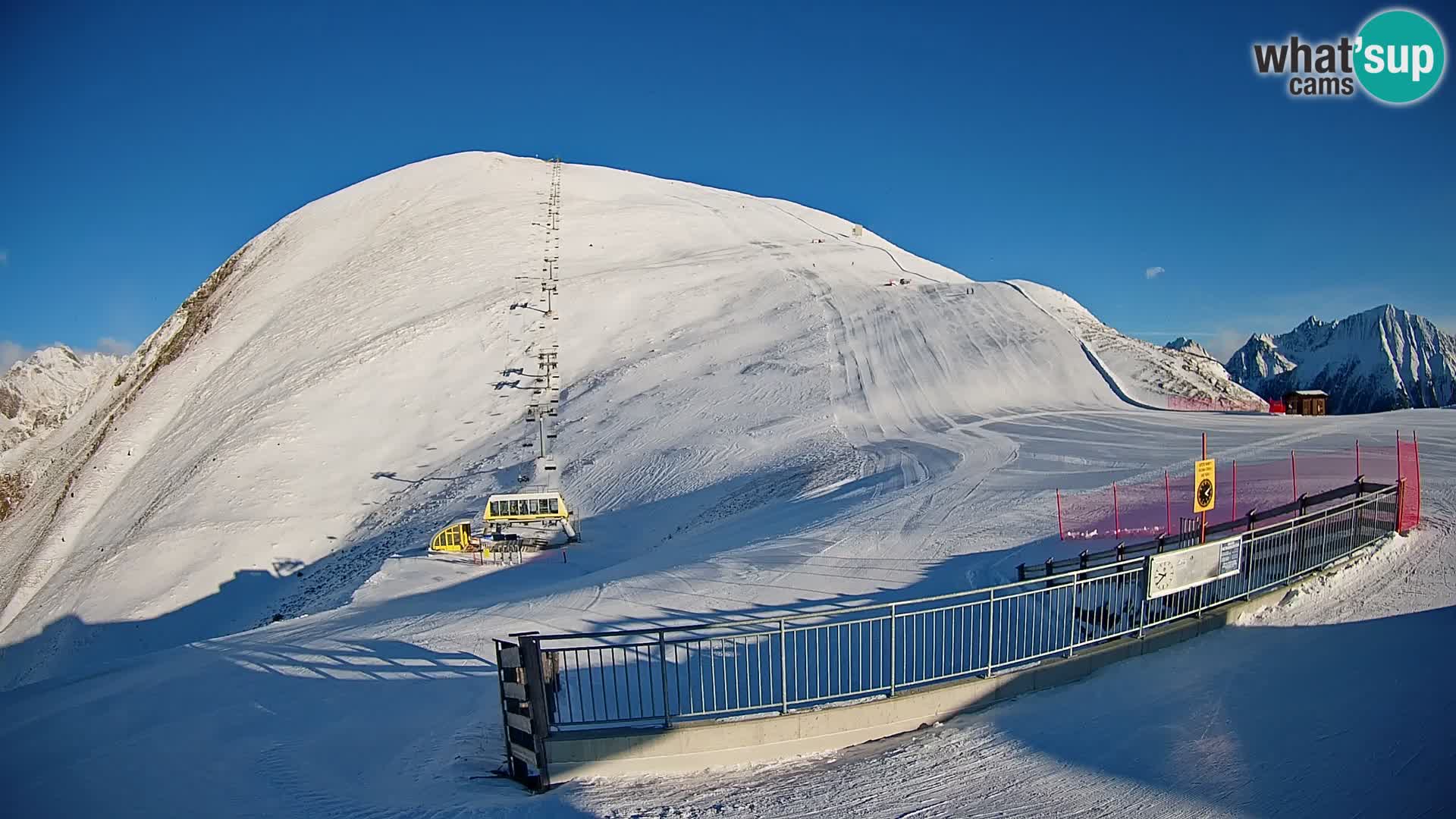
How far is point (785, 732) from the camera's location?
8164 millimetres

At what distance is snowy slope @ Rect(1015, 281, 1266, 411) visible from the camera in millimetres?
36125

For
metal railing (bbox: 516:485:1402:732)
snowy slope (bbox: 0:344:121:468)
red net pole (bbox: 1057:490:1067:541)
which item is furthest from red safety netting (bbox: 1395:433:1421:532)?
snowy slope (bbox: 0:344:121:468)

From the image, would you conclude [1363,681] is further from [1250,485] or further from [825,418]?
[825,418]

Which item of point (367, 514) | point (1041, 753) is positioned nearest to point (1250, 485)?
point (1041, 753)

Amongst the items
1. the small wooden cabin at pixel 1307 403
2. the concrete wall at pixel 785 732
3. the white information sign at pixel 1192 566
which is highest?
the small wooden cabin at pixel 1307 403

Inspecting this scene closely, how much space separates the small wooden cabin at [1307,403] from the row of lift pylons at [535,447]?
3137 cm

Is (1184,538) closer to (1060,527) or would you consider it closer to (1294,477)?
(1060,527)

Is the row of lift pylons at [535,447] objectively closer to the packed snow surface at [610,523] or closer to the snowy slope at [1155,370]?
the packed snow surface at [610,523]

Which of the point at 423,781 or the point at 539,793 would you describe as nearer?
the point at 539,793

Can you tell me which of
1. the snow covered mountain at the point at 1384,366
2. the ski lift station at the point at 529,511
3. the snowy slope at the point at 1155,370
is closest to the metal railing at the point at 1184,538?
the ski lift station at the point at 529,511

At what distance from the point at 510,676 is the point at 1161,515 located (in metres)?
14.5

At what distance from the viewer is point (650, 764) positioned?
7.87 m

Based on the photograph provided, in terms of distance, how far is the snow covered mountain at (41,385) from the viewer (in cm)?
8426

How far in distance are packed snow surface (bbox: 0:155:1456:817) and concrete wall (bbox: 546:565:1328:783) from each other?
20 cm
